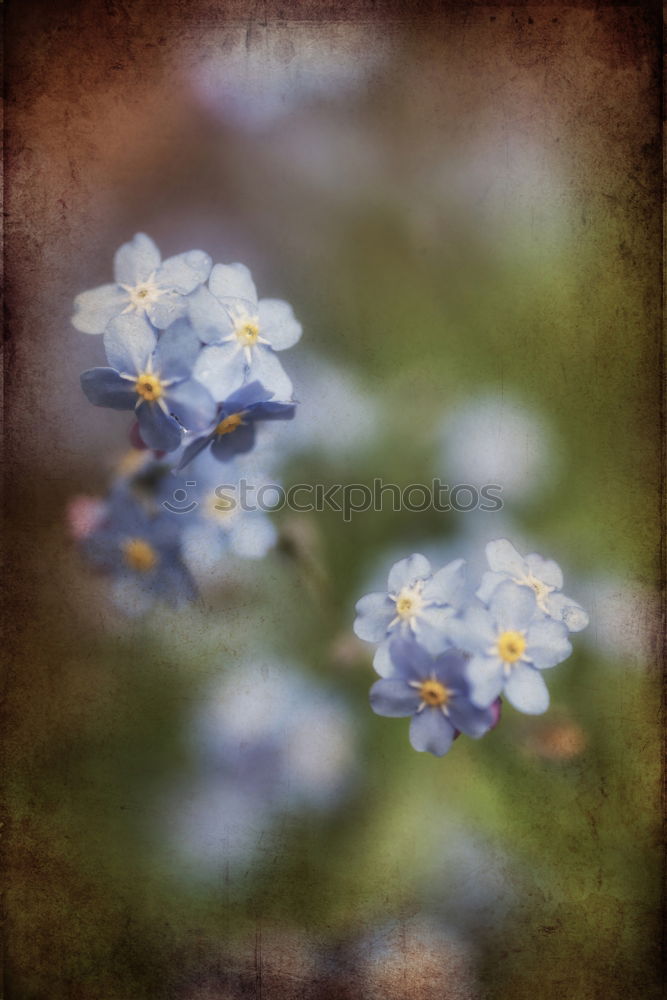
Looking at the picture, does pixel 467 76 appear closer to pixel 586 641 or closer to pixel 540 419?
pixel 540 419

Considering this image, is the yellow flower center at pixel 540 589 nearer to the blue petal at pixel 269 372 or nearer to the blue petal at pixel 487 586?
the blue petal at pixel 487 586

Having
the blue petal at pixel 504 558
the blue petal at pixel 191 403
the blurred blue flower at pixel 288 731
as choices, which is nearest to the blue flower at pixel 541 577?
the blue petal at pixel 504 558

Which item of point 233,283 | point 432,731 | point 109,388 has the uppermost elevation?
point 233,283

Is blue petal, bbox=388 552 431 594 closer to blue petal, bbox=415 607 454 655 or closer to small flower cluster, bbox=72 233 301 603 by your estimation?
blue petal, bbox=415 607 454 655

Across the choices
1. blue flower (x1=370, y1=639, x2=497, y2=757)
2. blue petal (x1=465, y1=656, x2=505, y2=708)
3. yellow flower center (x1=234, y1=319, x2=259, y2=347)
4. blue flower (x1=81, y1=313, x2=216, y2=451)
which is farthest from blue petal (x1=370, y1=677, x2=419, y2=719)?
yellow flower center (x1=234, y1=319, x2=259, y2=347)

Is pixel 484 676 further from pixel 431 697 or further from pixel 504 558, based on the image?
pixel 504 558

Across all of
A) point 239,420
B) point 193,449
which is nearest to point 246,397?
point 239,420
